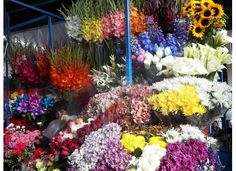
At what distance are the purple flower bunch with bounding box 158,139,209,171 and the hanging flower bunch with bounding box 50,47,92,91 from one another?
137 centimetres

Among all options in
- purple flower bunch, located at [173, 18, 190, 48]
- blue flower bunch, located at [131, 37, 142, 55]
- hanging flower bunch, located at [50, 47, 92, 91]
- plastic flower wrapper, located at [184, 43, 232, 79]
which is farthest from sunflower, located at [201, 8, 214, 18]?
hanging flower bunch, located at [50, 47, 92, 91]

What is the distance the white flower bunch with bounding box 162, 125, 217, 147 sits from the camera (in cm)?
263

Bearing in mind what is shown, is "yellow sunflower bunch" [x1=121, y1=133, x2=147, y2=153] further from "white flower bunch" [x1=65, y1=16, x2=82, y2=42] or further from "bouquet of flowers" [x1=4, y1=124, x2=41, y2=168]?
"white flower bunch" [x1=65, y1=16, x2=82, y2=42]

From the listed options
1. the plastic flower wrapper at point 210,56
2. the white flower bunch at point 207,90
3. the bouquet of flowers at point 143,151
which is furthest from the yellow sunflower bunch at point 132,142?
the plastic flower wrapper at point 210,56

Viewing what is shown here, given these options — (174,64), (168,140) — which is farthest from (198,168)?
(174,64)

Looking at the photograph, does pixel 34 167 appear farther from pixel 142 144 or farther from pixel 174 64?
pixel 174 64

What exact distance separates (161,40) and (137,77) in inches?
14.2

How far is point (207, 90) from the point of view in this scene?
2.89 m

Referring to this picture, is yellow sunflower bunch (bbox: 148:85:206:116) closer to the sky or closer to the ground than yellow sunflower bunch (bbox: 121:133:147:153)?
closer to the sky

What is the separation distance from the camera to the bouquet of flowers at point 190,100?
2787mm

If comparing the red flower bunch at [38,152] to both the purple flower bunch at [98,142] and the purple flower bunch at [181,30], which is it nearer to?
the purple flower bunch at [98,142]

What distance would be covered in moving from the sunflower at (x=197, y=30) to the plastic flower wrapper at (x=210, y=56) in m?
0.12

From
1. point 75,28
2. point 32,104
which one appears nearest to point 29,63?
point 32,104

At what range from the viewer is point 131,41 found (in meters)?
3.56
